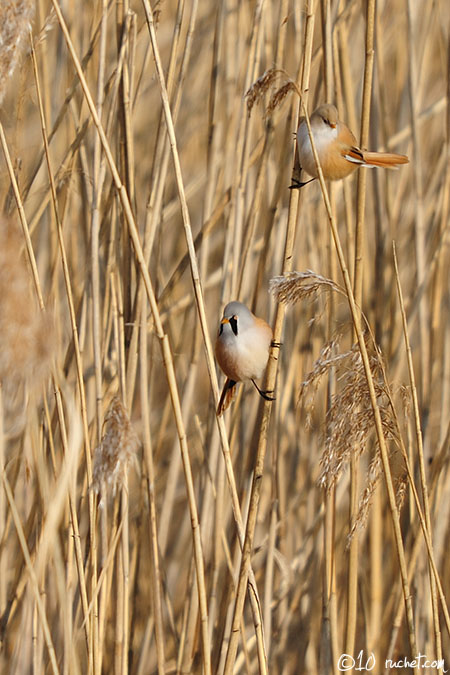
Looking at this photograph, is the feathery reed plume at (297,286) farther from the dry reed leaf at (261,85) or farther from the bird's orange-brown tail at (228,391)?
the bird's orange-brown tail at (228,391)

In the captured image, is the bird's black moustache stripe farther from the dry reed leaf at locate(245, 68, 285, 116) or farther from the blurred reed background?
the dry reed leaf at locate(245, 68, 285, 116)

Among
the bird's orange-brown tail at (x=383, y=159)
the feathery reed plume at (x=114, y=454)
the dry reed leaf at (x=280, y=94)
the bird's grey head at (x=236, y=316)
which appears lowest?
the feathery reed plume at (x=114, y=454)

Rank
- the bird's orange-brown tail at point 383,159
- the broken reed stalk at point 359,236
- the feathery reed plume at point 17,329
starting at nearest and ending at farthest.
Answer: the feathery reed plume at point 17,329 < the broken reed stalk at point 359,236 < the bird's orange-brown tail at point 383,159

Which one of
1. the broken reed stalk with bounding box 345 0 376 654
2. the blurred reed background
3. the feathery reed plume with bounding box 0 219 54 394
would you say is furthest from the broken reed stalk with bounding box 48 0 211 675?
the broken reed stalk with bounding box 345 0 376 654

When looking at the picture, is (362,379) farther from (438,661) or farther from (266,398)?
(438,661)

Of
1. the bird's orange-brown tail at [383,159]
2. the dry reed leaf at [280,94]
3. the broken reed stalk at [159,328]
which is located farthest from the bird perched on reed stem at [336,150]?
the broken reed stalk at [159,328]

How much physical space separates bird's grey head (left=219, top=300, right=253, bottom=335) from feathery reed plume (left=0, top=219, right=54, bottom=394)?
21.6 inches

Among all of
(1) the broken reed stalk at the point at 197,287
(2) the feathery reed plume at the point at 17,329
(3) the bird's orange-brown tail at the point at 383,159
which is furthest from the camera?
(3) the bird's orange-brown tail at the point at 383,159

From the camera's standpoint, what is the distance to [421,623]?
1.78 meters

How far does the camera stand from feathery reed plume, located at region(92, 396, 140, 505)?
109 cm

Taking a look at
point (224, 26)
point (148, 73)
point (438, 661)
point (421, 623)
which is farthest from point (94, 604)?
point (148, 73)

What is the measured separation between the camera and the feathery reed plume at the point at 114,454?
109 centimetres

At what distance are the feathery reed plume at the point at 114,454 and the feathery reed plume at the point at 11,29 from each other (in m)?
0.51

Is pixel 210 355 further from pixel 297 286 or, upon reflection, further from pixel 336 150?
pixel 336 150
